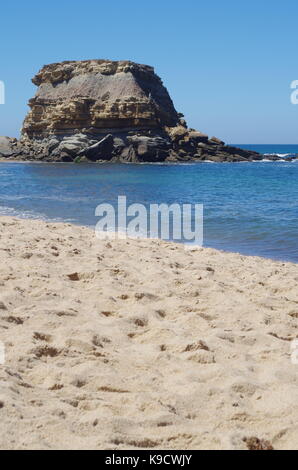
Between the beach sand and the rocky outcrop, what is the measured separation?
155 feet

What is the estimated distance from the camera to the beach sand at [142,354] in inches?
108

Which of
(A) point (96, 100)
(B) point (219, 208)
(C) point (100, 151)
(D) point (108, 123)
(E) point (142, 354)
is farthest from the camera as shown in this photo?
(A) point (96, 100)

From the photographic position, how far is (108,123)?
179 feet

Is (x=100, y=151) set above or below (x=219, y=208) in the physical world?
above

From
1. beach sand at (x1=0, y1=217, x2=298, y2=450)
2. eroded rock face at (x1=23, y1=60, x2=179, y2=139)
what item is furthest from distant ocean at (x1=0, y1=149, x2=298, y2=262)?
eroded rock face at (x1=23, y1=60, x2=179, y2=139)

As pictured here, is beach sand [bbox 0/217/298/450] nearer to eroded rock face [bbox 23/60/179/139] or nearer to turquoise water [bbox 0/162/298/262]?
turquoise water [bbox 0/162/298/262]

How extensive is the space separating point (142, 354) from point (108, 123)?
52477 millimetres

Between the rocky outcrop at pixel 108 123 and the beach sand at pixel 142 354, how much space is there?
47.1m

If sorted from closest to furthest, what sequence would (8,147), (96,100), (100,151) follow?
(100,151), (96,100), (8,147)

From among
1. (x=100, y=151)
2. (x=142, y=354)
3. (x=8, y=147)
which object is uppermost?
(x=8, y=147)

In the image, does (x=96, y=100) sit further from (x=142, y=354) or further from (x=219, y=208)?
(x=142, y=354)

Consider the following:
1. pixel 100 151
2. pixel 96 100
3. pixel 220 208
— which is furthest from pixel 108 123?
pixel 220 208

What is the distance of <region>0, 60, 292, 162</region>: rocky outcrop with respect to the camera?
53303mm
